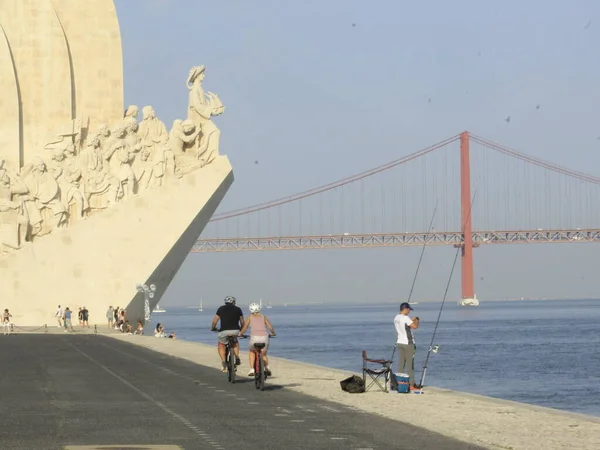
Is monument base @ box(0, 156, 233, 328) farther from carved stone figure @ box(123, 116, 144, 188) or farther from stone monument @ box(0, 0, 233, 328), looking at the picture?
carved stone figure @ box(123, 116, 144, 188)

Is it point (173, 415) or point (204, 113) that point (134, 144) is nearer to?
point (204, 113)


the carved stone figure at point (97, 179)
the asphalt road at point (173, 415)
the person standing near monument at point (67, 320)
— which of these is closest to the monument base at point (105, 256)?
the carved stone figure at point (97, 179)

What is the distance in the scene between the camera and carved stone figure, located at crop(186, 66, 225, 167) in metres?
26.7

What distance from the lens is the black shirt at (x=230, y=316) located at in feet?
36.6

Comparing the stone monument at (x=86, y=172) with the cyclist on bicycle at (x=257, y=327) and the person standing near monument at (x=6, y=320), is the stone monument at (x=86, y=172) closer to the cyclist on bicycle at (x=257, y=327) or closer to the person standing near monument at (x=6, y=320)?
the person standing near monument at (x=6, y=320)

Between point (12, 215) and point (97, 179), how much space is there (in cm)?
180

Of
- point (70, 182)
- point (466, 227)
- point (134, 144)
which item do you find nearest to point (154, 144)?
point (134, 144)

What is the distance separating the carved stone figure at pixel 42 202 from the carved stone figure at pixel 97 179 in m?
0.60

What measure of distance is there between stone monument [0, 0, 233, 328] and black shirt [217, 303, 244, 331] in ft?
48.3

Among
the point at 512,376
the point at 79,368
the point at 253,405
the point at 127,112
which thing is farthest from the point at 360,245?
the point at 253,405

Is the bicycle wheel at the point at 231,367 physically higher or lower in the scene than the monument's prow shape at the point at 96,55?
lower

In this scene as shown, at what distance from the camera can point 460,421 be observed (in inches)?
327

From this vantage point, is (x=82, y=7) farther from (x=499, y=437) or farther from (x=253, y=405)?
(x=499, y=437)

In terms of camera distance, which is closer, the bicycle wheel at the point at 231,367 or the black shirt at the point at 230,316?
the black shirt at the point at 230,316
